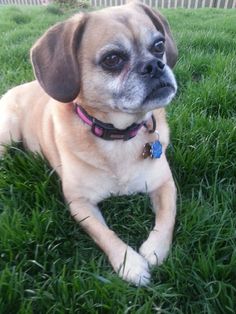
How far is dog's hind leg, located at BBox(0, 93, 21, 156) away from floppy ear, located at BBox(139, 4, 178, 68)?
41.9 inches

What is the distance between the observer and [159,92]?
202 centimetres

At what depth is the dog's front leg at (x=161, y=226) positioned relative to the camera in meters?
1.91

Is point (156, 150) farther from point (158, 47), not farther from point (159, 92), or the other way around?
point (158, 47)

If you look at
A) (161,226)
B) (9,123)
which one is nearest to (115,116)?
(161,226)

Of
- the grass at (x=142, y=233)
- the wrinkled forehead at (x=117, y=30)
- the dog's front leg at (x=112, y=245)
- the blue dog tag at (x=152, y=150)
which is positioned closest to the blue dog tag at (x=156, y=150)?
the blue dog tag at (x=152, y=150)

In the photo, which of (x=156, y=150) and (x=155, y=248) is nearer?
(x=155, y=248)

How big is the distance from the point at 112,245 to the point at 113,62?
799 millimetres

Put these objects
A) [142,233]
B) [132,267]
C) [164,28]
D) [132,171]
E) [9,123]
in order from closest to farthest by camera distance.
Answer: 1. [132,267]
2. [142,233]
3. [132,171]
4. [164,28]
5. [9,123]

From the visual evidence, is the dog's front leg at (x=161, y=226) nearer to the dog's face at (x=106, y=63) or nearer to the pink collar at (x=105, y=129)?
the pink collar at (x=105, y=129)

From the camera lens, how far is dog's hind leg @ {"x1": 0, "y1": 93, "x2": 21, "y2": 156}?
2.83 meters

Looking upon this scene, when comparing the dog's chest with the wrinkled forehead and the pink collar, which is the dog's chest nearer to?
the pink collar

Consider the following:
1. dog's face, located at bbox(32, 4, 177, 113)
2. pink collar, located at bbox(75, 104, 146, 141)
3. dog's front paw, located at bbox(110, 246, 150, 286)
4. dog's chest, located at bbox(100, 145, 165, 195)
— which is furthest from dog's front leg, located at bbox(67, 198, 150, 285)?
dog's face, located at bbox(32, 4, 177, 113)

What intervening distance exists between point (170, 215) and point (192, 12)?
17.1ft

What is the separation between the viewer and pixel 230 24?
17.2ft
